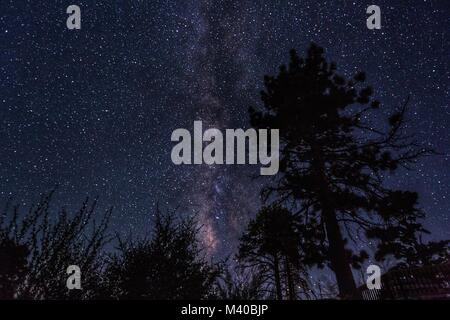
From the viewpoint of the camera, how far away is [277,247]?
12336 millimetres

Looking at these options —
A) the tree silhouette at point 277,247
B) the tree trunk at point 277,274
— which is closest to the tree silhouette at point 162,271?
the tree silhouette at point 277,247

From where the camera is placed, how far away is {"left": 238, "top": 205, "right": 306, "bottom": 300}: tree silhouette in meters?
11.7

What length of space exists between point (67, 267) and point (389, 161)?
460 inches

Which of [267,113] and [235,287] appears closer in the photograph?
[235,287]

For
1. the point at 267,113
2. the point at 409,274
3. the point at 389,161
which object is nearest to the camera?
the point at 409,274

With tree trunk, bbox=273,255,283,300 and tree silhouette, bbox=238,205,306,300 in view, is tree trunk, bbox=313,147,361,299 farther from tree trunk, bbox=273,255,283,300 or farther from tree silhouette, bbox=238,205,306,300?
tree trunk, bbox=273,255,283,300

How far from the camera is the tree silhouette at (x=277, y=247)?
11.7m

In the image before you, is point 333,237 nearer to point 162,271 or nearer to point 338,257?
point 338,257

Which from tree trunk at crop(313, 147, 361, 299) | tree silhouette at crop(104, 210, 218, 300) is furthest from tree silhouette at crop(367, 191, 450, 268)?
tree silhouette at crop(104, 210, 218, 300)

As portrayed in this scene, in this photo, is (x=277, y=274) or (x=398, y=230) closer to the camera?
(x=398, y=230)

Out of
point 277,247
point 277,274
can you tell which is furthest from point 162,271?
point 277,274
